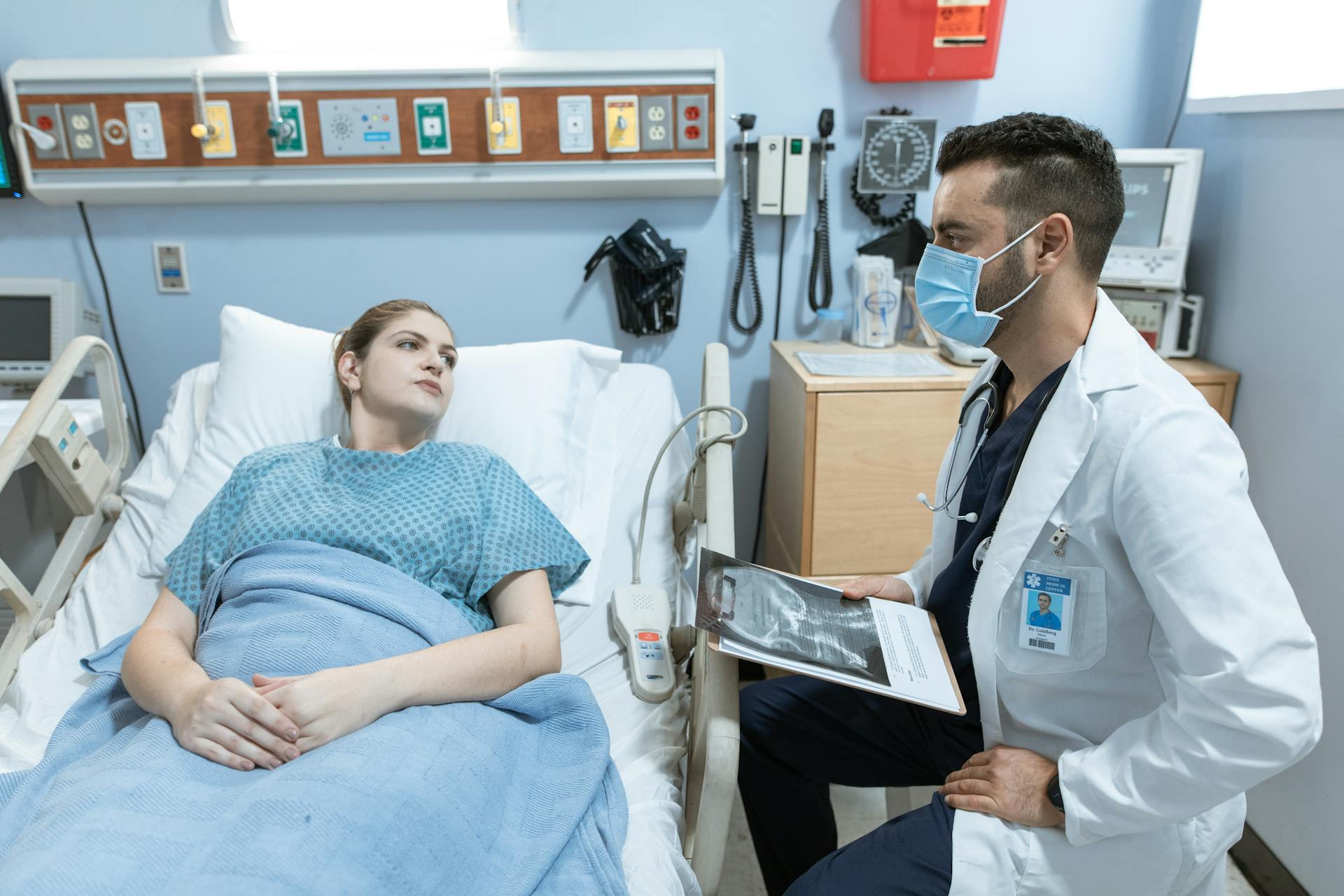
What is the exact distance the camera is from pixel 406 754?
3.37 ft

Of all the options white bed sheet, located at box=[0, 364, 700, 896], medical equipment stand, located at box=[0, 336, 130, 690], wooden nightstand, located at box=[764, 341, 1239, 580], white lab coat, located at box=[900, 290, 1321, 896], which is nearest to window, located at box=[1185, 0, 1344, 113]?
wooden nightstand, located at box=[764, 341, 1239, 580]

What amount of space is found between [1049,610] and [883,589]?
0.35 meters

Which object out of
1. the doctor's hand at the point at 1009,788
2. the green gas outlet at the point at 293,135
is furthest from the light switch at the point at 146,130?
the doctor's hand at the point at 1009,788

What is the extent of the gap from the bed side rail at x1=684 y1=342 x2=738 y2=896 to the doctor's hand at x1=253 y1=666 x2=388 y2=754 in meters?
0.42

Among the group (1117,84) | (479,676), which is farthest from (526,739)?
(1117,84)

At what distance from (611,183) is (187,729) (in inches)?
59.7

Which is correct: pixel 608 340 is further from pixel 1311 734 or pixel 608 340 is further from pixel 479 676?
pixel 1311 734

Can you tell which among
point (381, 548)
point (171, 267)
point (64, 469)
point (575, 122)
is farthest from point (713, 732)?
point (171, 267)

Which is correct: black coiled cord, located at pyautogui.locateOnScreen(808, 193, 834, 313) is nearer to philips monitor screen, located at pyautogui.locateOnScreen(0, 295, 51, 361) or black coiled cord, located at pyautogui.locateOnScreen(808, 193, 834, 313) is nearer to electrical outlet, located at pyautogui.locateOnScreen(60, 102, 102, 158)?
electrical outlet, located at pyautogui.locateOnScreen(60, 102, 102, 158)

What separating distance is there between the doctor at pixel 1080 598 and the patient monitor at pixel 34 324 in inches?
78.7

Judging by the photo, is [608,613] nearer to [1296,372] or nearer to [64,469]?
[64,469]

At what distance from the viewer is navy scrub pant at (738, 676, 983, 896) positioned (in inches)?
56.7

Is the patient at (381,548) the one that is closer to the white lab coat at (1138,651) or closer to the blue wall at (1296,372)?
the white lab coat at (1138,651)

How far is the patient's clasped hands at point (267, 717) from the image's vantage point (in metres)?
1.05
